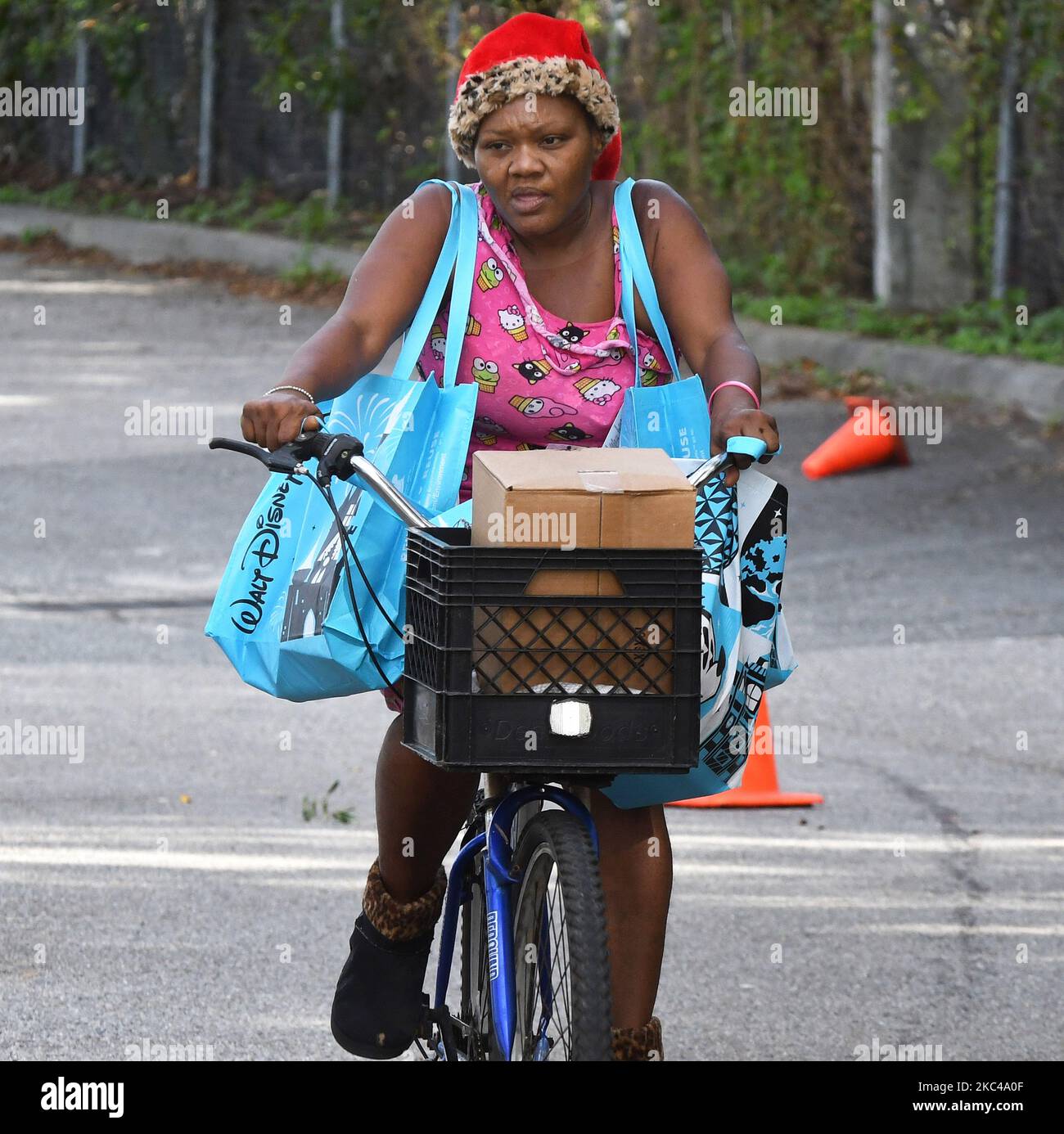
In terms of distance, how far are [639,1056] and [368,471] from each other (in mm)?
1044

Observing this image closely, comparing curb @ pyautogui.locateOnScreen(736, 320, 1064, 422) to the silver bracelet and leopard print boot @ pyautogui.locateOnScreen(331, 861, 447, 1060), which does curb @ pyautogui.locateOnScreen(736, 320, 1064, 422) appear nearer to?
leopard print boot @ pyautogui.locateOnScreen(331, 861, 447, 1060)

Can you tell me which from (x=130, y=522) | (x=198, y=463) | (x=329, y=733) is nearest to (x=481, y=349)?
(x=329, y=733)

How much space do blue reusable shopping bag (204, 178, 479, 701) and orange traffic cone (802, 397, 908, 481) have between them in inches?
292

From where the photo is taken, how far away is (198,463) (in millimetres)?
11070

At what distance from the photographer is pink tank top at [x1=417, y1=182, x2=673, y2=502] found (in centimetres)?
362

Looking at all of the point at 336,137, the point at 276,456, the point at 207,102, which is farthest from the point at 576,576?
the point at 207,102

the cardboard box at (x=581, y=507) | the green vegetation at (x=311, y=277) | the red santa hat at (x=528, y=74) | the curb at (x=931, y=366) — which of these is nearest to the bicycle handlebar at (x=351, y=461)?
the cardboard box at (x=581, y=507)

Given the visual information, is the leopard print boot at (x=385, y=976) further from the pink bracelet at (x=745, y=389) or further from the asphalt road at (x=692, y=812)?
the pink bracelet at (x=745, y=389)

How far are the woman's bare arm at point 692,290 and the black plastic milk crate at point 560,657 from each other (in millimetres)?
680

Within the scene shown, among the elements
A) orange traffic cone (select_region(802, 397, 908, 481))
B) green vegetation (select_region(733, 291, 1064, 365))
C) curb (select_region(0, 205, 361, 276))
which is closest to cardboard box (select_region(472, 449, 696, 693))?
orange traffic cone (select_region(802, 397, 908, 481))

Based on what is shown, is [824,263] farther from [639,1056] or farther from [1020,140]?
[639,1056]

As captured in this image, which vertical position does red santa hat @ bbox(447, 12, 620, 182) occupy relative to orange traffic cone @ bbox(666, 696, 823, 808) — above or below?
above

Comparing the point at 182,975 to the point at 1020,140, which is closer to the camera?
the point at 182,975

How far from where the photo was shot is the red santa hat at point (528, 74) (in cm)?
363
